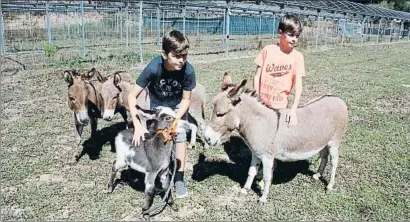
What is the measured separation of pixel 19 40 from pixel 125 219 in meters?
17.6

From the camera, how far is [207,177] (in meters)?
4.74

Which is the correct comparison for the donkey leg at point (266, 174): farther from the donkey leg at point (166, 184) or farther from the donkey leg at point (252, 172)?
the donkey leg at point (166, 184)

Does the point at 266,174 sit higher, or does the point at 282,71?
the point at 282,71

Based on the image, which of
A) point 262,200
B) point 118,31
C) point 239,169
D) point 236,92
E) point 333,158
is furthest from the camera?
point 118,31

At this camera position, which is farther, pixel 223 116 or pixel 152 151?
pixel 223 116

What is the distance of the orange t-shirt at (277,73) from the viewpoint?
158 inches

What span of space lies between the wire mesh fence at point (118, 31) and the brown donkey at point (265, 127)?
1071 centimetres

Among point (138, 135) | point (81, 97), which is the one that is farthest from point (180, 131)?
point (81, 97)

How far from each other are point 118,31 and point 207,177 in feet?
66.9

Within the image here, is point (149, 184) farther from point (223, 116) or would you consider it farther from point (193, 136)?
point (193, 136)

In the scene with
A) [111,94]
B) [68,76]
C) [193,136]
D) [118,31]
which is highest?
[118,31]

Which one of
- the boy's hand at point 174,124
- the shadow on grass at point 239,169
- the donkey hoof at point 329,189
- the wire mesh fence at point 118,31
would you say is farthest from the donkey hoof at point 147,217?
the wire mesh fence at point 118,31

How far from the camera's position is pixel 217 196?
167 inches

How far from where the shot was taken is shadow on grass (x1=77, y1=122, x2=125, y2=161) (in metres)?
5.34
